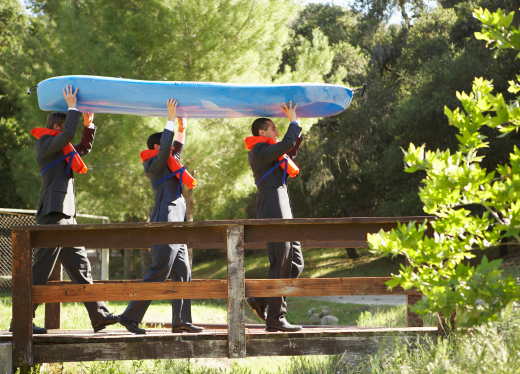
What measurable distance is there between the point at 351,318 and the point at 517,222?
30.9 feet

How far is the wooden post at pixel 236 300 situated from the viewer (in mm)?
3662

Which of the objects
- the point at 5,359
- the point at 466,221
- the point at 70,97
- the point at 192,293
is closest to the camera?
the point at 466,221

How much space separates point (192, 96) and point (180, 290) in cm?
215

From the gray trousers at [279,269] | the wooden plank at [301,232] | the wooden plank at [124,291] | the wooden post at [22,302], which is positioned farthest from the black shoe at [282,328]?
the wooden post at [22,302]

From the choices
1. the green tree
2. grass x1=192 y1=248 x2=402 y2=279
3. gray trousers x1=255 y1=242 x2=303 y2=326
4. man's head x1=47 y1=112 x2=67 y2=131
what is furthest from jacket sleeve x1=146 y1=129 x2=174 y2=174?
grass x1=192 y1=248 x2=402 y2=279

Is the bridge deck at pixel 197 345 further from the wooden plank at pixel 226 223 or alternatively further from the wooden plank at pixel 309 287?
the wooden plank at pixel 226 223

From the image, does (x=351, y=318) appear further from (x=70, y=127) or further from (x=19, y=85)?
(x=19, y=85)

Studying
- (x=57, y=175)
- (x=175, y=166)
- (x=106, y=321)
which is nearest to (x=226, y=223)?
(x=175, y=166)

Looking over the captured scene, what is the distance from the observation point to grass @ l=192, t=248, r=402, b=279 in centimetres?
1961

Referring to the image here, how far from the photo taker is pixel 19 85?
48.6 ft

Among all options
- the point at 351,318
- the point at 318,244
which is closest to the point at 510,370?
the point at 318,244

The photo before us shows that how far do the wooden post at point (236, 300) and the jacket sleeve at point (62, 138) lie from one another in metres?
1.66

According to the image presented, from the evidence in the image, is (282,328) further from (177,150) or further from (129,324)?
(177,150)

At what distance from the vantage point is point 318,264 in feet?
75.0
